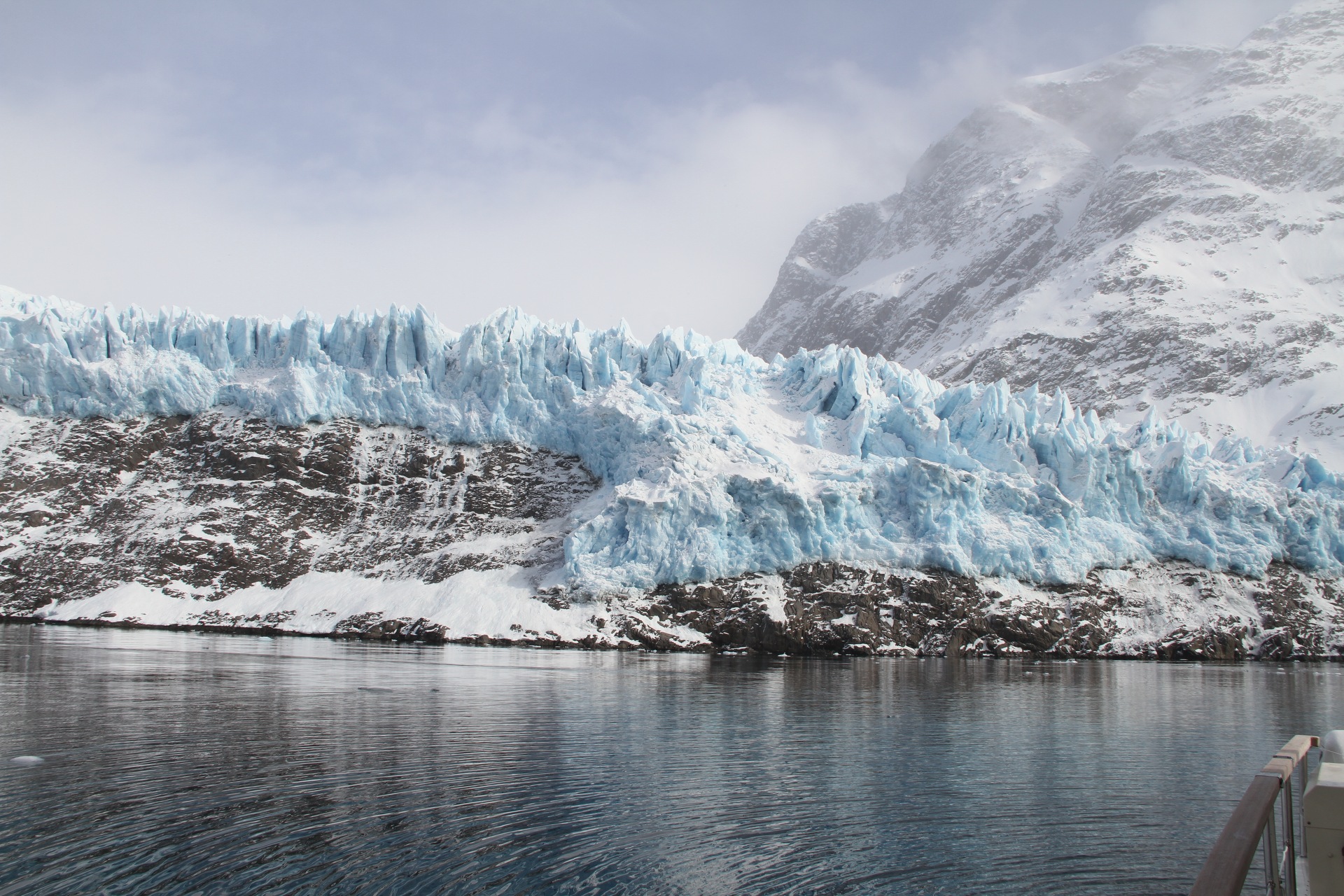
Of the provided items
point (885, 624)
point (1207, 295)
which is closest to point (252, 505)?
point (885, 624)

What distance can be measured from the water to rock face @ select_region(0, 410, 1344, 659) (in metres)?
30.7

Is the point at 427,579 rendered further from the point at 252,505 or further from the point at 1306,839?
the point at 1306,839

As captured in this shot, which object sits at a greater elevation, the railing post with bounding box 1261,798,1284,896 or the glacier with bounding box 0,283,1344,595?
the glacier with bounding box 0,283,1344,595

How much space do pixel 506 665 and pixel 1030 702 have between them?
96.9ft

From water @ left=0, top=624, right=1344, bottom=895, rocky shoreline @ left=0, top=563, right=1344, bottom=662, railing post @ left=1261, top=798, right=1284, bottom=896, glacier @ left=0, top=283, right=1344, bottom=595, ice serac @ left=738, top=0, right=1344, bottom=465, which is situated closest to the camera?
railing post @ left=1261, top=798, right=1284, bottom=896

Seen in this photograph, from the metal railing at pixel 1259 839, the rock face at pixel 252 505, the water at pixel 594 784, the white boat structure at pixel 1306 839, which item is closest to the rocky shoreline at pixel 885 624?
the rock face at pixel 252 505

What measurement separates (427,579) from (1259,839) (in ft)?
265

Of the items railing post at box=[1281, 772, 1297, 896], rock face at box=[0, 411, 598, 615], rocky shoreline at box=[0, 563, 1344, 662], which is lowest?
rocky shoreline at box=[0, 563, 1344, 662]

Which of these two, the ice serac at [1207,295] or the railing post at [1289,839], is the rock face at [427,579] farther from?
the railing post at [1289,839]

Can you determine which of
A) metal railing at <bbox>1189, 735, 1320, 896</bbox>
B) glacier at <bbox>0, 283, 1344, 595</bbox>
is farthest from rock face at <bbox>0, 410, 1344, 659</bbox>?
metal railing at <bbox>1189, 735, 1320, 896</bbox>

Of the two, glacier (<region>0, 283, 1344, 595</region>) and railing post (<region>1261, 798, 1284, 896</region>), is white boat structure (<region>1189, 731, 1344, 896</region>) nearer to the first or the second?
railing post (<region>1261, 798, 1284, 896</region>)

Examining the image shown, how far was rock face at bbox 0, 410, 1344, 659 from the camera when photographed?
75000 mm

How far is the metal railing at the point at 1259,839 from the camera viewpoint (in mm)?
4403

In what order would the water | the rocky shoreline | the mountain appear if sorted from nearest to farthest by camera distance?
1. the water
2. the rocky shoreline
3. the mountain
